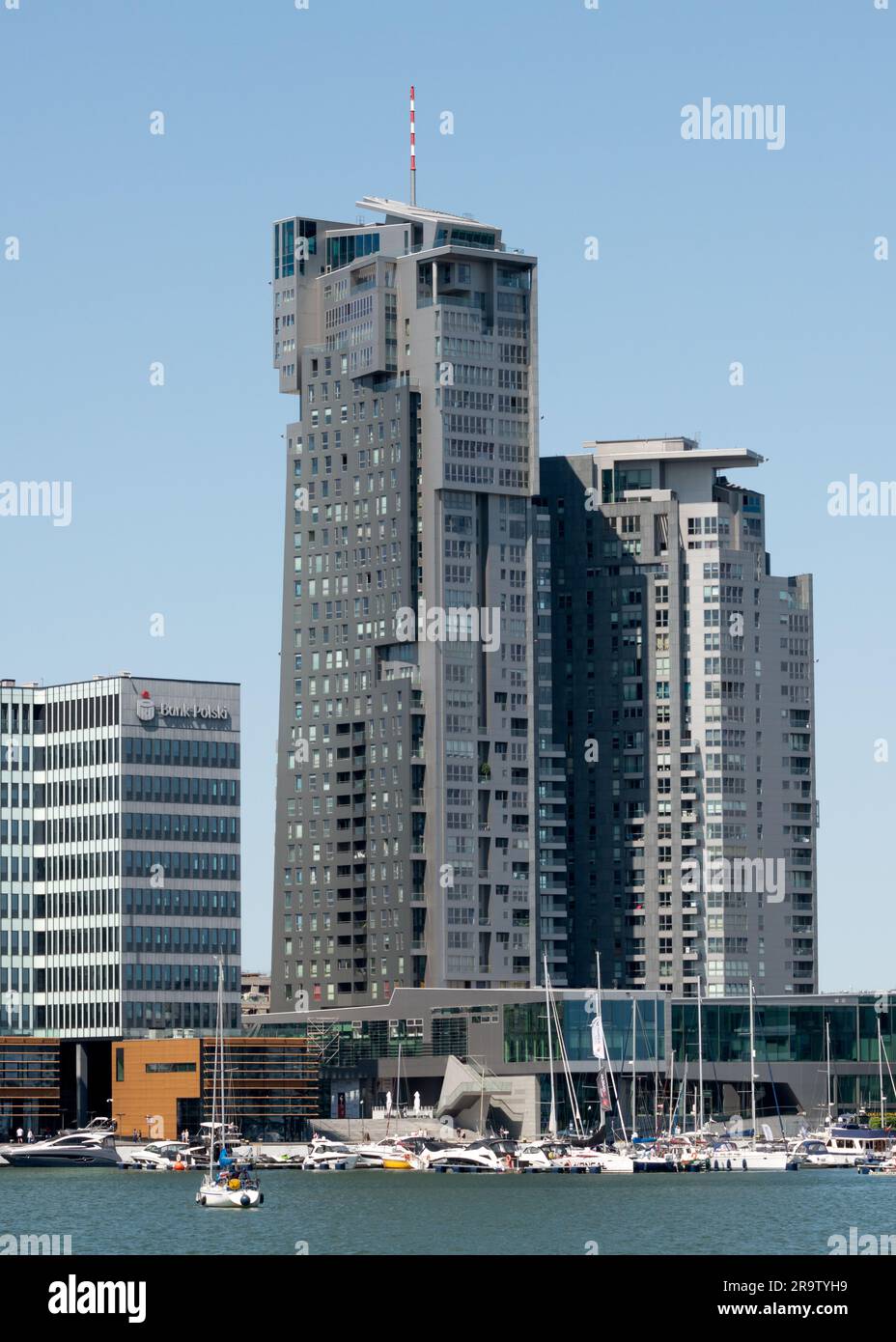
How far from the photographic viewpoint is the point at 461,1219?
159 m

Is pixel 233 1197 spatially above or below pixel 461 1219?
above

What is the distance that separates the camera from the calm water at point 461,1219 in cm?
13738

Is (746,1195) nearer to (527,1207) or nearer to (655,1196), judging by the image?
(655,1196)

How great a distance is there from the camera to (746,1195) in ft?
623

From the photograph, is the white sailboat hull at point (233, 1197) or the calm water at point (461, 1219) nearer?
the calm water at point (461, 1219)

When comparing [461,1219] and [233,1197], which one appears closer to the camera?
[461,1219]

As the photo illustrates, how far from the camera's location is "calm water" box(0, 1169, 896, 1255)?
5408 inches

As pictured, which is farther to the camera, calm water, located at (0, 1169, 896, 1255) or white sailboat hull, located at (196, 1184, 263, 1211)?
white sailboat hull, located at (196, 1184, 263, 1211)
